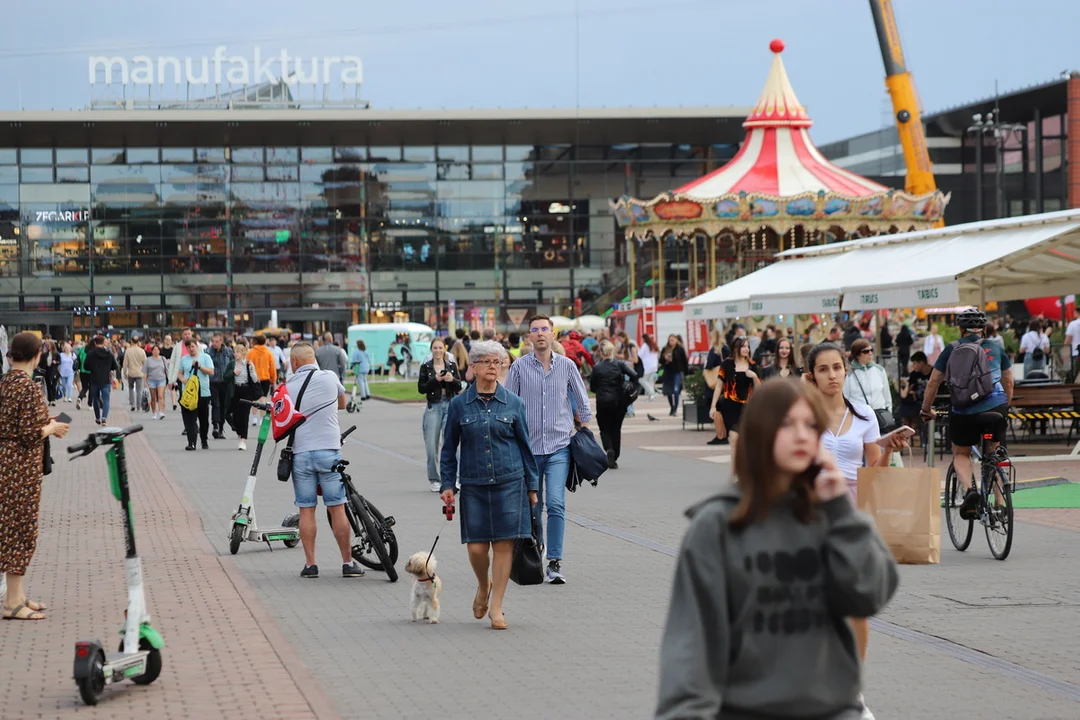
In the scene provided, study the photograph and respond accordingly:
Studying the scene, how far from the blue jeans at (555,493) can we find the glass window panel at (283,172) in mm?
62410

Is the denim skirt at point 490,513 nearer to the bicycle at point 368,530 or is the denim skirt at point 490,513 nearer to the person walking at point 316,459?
the bicycle at point 368,530

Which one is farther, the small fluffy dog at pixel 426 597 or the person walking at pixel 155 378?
the person walking at pixel 155 378

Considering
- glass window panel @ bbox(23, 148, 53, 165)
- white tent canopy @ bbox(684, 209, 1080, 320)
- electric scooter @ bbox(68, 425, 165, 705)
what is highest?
glass window panel @ bbox(23, 148, 53, 165)

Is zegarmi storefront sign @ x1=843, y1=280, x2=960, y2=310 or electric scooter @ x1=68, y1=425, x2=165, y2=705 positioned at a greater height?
zegarmi storefront sign @ x1=843, y1=280, x2=960, y2=310

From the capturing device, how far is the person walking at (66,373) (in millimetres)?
41031

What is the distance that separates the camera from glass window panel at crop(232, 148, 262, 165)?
7025 cm

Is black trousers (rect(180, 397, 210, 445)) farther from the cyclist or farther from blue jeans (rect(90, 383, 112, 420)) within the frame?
the cyclist

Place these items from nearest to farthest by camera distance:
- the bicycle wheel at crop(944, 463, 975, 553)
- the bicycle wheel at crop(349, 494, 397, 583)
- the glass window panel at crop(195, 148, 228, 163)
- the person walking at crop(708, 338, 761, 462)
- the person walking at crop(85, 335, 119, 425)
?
the bicycle wheel at crop(349, 494, 397, 583) → the bicycle wheel at crop(944, 463, 975, 553) → the person walking at crop(708, 338, 761, 462) → the person walking at crop(85, 335, 119, 425) → the glass window panel at crop(195, 148, 228, 163)

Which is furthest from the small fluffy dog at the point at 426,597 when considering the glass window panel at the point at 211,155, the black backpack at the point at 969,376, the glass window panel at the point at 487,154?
the glass window panel at the point at 211,155

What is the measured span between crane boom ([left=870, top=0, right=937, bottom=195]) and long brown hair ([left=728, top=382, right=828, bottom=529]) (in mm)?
47812

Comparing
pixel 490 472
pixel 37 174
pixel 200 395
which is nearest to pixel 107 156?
pixel 37 174

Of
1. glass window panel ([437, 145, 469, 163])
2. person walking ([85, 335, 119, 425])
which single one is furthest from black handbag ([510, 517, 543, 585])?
glass window panel ([437, 145, 469, 163])

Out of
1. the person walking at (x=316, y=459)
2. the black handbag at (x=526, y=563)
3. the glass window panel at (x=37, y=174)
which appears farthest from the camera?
the glass window panel at (x=37, y=174)

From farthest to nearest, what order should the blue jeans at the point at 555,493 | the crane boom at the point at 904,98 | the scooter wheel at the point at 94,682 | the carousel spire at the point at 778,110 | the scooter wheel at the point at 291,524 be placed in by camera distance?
the crane boom at the point at 904,98
the carousel spire at the point at 778,110
the scooter wheel at the point at 291,524
the blue jeans at the point at 555,493
the scooter wheel at the point at 94,682
